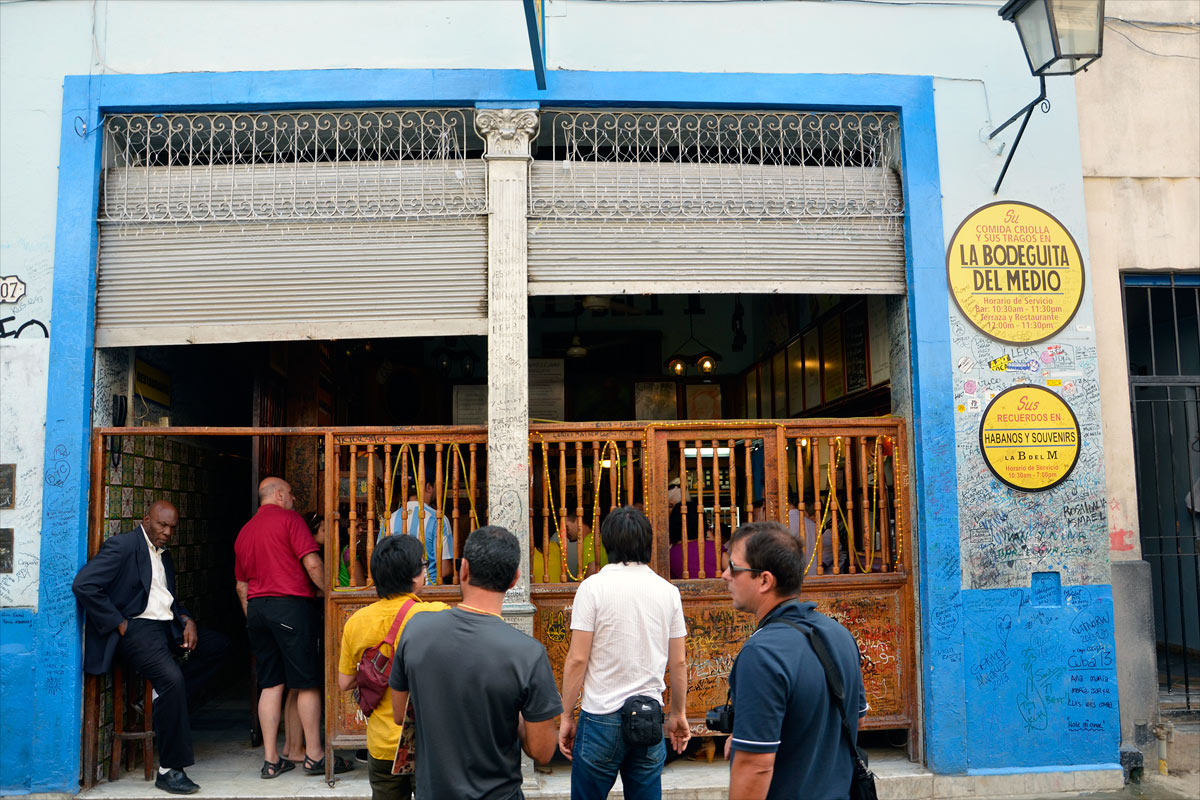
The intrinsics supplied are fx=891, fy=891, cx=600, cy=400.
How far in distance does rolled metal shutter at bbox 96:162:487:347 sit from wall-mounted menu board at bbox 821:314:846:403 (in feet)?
11.0

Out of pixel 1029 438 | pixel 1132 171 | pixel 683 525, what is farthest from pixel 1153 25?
pixel 683 525

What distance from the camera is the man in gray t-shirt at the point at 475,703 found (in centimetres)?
295

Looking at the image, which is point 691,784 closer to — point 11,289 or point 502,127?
point 502,127

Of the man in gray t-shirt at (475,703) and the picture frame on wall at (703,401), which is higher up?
the picture frame on wall at (703,401)

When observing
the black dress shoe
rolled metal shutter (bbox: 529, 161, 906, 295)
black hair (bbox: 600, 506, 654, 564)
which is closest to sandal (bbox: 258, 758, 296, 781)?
the black dress shoe

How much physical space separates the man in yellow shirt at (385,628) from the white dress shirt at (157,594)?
9.49 ft

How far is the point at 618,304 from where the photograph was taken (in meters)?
10.8

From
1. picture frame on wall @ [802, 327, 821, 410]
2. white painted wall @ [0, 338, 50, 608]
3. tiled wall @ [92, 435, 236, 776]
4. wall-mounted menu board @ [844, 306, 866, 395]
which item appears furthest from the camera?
picture frame on wall @ [802, 327, 821, 410]

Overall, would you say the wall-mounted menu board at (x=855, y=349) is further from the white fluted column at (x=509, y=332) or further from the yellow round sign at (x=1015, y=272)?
the white fluted column at (x=509, y=332)

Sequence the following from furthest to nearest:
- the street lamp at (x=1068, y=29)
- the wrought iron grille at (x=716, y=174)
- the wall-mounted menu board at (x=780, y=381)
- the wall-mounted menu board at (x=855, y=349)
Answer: the wall-mounted menu board at (x=780, y=381) → the wall-mounted menu board at (x=855, y=349) → the wrought iron grille at (x=716, y=174) → the street lamp at (x=1068, y=29)

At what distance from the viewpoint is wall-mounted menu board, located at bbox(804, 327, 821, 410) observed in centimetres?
852

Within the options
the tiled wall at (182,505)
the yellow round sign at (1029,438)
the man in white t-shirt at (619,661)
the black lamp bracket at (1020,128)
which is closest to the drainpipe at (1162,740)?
the yellow round sign at (1029,438)

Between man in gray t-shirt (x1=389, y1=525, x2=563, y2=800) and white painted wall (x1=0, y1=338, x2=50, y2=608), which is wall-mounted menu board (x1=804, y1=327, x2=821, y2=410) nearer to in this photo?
man in gray t-shirt (x1=389, y1=525, x2=563, y2=800)

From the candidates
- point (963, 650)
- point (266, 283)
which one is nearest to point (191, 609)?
point (266, 283)
